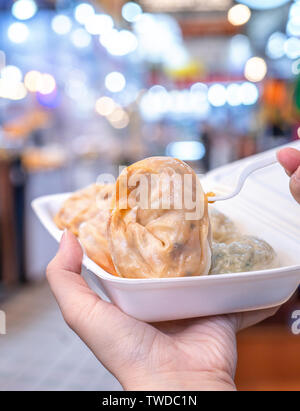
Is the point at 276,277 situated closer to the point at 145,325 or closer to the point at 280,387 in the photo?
the point at 145,325

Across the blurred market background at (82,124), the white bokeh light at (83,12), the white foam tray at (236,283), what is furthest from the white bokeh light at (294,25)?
the white foam tray at (236,283)

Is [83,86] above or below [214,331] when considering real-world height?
above

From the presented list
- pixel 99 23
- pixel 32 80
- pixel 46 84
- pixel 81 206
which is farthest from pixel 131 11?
pixel 81 206

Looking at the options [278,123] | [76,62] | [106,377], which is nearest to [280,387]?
[106,377]

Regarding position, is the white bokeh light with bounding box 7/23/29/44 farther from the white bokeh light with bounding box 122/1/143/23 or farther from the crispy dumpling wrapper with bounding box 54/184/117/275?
the crispy dumpling wrapper with bounding box 54/184/117/275

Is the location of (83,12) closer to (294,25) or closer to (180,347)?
(294,25)
